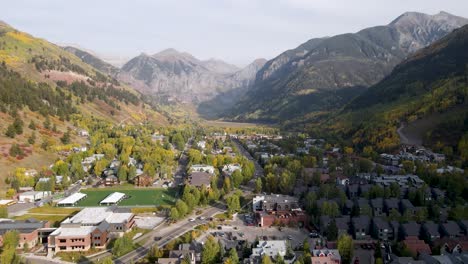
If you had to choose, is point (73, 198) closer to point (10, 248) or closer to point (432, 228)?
point (10, 248)

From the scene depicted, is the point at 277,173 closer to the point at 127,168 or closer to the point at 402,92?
the point at 127,168

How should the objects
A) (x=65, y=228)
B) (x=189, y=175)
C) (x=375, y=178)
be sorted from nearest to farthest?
(x=65, y=228) → (x=375, y=178) → (x=189, y=175)

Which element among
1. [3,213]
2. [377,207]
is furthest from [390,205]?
[3,213]

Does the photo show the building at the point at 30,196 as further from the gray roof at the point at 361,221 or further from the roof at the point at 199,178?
the gray roof at the point at 361,221

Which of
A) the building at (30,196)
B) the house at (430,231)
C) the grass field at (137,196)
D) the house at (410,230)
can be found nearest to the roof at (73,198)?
the grass field at (137,196)

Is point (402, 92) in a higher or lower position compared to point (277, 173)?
higher

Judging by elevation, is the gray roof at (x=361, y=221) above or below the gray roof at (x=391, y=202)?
below

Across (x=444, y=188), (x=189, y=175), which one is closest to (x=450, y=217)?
(x=444, y=188)
